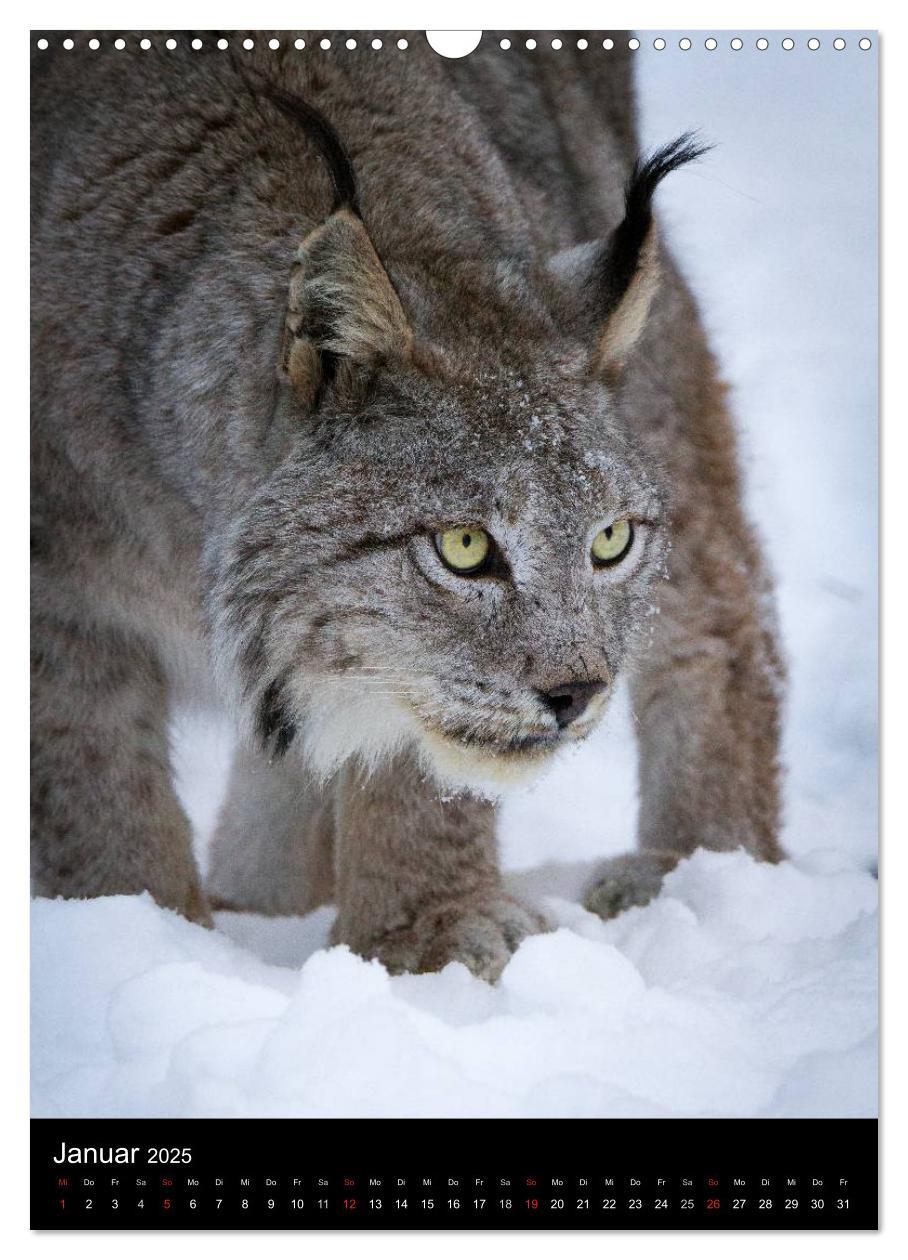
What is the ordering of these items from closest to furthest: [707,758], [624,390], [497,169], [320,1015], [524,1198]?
[524,1198] → [320,1015] → [624,390] → [497,169] → [707,758]

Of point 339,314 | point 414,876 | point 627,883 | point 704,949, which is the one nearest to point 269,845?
point 414,876

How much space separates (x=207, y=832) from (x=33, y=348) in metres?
1.13

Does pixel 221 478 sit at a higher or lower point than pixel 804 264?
lower

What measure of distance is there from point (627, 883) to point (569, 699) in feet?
3.13

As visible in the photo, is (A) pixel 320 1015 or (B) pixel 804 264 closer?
(A) pixel 320 1015

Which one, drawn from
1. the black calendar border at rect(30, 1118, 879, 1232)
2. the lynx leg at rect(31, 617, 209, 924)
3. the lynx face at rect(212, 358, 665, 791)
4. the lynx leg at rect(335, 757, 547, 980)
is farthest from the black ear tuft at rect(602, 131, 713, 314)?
the black calendar border at rect(30, 1118, 879, 1232)

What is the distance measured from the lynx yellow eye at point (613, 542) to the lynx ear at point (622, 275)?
0.24 meters

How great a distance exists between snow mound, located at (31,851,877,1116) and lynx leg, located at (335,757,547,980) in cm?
22

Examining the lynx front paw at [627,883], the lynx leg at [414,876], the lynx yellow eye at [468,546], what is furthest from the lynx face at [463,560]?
the lynx front paw at [627,883]

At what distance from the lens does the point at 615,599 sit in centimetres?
222

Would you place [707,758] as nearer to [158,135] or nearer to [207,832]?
[207,832]

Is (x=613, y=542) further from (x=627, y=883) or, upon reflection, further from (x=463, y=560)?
(x=627, y=883)

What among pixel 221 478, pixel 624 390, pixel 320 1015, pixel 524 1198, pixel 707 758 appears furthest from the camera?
pixel 707 758

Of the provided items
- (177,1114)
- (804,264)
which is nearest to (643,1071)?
(177,1114)
